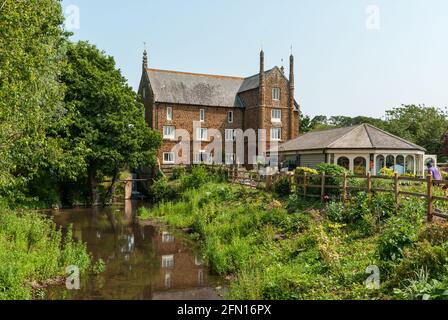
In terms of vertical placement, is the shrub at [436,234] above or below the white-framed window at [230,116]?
below

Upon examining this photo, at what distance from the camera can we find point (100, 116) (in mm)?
30047

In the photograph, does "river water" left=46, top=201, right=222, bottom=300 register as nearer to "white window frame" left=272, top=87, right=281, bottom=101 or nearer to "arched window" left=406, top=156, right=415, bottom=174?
"arched window" left=406, top=156, right=415, bottom=174

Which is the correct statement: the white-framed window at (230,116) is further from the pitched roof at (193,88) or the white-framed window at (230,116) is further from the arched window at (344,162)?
the arched window at (344,162)

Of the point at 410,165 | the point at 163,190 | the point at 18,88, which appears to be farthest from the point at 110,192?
the point at 410,165

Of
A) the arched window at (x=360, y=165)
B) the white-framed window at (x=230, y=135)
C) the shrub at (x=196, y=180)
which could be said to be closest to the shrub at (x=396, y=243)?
the arched window at (x=360, y=165)

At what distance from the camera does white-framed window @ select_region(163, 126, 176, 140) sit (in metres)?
42.3

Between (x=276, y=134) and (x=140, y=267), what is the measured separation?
32715 mm

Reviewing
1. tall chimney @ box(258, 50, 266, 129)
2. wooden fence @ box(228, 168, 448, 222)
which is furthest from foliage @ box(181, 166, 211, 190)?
tall chimney @ box(258, 50, 266, 129)

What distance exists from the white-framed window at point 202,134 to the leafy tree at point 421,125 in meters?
23.4

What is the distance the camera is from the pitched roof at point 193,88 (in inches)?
1693

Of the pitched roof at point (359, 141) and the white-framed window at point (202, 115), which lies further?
the white-framed window at point (202, 115)
